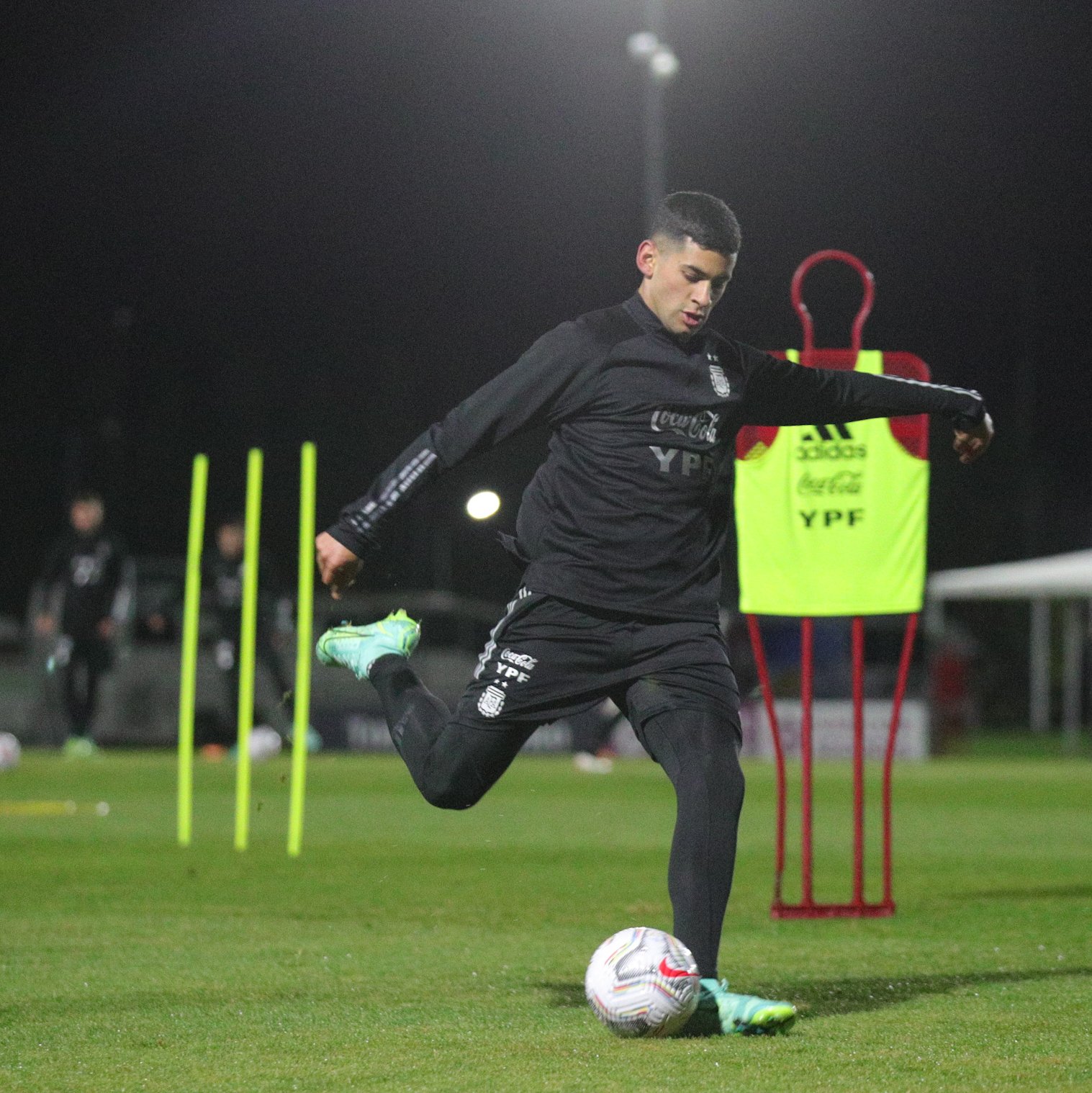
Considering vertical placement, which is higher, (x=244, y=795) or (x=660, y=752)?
(x=660, y=752)

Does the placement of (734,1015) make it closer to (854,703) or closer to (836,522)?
(854,703)

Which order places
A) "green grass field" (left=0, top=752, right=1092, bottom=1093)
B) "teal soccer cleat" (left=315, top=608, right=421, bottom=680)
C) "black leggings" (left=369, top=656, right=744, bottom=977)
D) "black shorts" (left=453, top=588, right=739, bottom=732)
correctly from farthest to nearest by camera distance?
"teal soccer cleat" (left=315, top=608, right=421, bottom=680), "black shorts" (left=453, top=588, right=739, bottom=732), "black leggings" (left=369, top=656, right=744, bottom=977), "green grass field" (left=0, top=752, right=1092, bottom=1093)

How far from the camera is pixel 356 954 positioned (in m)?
6.46

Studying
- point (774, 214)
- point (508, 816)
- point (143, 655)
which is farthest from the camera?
point (774, 214)

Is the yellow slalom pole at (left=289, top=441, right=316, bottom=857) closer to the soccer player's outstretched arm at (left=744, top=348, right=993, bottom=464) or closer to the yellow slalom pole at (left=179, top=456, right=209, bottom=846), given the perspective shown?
the yellow slalom pole at (left=179, top=456, right=209, bottom=846)

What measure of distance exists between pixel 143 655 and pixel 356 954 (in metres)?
16.3

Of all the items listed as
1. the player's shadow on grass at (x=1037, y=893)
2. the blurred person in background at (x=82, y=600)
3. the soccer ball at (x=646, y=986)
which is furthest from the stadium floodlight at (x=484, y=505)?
the blurred person in background at (x=82, y=600)

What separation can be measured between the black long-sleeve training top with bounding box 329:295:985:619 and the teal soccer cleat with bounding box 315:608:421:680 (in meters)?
0.76

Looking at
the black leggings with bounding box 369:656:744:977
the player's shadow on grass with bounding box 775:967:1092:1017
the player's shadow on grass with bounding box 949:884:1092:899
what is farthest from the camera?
the player's shadow on grass with bounding box 949:884:1092:899

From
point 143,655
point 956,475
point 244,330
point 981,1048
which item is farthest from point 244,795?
point 956,475

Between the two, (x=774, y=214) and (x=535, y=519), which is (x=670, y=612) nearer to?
(x=535, y=519)

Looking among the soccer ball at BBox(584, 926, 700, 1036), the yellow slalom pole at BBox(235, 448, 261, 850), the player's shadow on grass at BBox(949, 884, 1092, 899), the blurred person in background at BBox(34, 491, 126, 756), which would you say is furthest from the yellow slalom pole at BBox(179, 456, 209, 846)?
the blurred person in background at BBox(34, 491, 126, 756)

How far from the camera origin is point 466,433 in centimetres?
510

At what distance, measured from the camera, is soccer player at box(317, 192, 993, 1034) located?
5.09 metres
